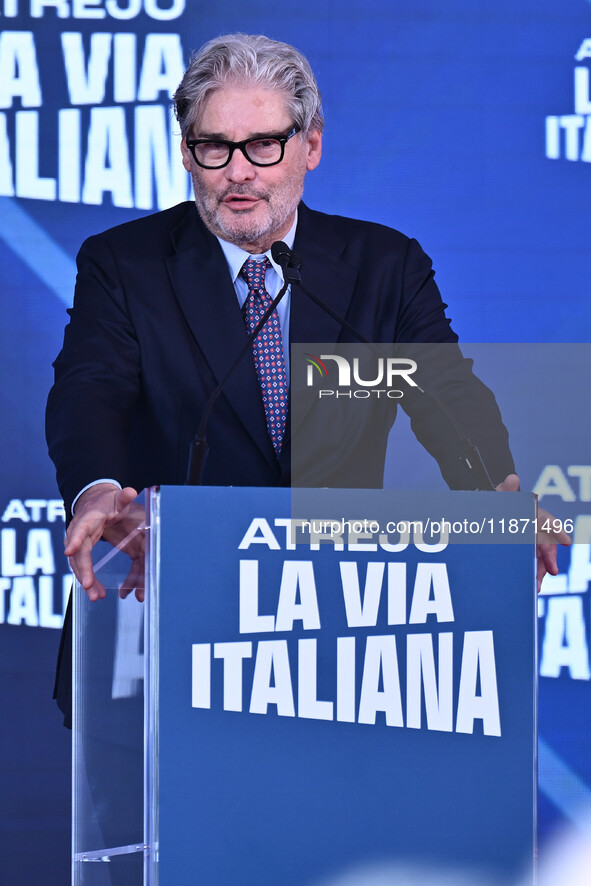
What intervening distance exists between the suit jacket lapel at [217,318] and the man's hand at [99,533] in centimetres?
47

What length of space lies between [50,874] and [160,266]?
1.61 m

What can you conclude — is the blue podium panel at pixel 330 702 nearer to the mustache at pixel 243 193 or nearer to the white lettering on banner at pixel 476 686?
the white lettering on banner at pixel 476 686

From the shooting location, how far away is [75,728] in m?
1.27

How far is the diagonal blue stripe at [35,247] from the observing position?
102 inches

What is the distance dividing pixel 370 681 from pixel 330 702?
1.8 inches

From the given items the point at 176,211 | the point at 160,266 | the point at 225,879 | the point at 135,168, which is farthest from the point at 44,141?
the point at 225,879

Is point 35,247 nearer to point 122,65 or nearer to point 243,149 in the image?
point 122,65

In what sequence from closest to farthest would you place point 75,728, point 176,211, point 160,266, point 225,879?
point 225,879 → point 75,728 → point 160,266 → point 176,211

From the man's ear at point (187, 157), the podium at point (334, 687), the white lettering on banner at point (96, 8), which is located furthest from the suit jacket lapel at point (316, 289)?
the white lettering on banner at point (96, 8)

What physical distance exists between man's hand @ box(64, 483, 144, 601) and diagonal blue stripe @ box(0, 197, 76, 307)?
1444mm

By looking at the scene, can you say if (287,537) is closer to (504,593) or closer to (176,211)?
(504,593)

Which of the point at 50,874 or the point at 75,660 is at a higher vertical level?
the point at 75,660

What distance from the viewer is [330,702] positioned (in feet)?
3.42

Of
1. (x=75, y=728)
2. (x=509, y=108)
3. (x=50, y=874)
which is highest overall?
(x=509, y=108)
